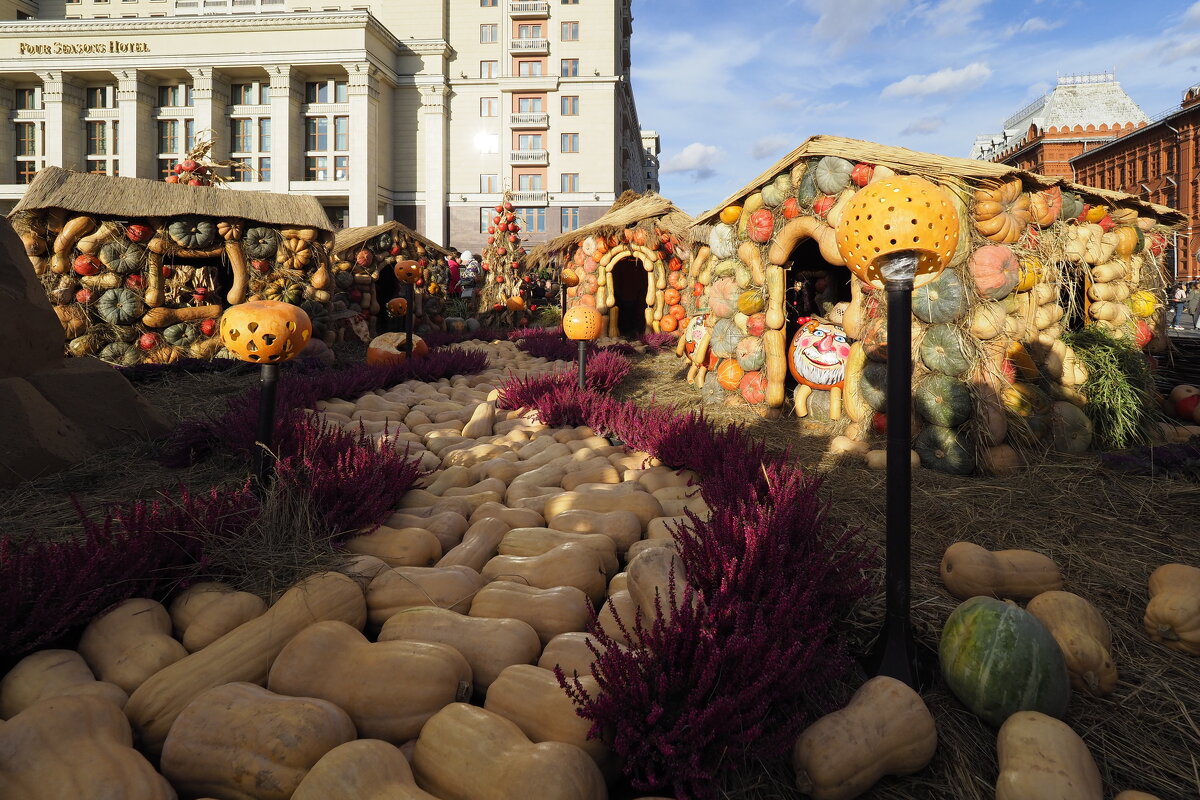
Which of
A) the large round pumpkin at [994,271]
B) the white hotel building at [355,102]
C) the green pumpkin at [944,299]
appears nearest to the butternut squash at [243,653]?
the green pumpkin at [944,299]

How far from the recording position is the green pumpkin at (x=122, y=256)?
7.06m

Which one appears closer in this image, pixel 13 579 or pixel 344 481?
pixel 13 579

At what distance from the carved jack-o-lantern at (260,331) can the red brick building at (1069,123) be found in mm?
Answer: 37357

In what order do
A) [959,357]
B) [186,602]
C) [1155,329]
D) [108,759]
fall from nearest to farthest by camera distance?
[108,759], [186,602], [959,357], [1155,329]

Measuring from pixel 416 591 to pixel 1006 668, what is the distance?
4.88 ft

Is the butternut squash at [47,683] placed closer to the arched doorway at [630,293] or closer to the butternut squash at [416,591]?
the butternut squash at [416,591]

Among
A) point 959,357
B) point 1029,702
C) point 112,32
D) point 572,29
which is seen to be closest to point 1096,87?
point 572,29

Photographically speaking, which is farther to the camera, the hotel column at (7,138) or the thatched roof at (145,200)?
the hotel column at (7,138)

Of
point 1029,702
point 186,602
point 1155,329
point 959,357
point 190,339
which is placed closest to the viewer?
point 1029,702

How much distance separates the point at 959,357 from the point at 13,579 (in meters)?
4.31

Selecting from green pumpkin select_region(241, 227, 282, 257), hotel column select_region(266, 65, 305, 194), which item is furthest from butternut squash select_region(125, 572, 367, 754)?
hotel column select_region(266, 65, 305, 194)

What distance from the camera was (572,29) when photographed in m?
33.8

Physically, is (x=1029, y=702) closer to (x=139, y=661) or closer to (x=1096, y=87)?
(x=139, y=661)

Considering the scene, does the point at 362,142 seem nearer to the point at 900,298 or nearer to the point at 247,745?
the point at 900,298
